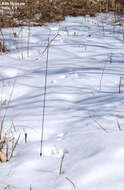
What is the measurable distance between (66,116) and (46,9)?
4827 millimetres

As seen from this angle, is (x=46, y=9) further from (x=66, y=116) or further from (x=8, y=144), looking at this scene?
(x=8, y=144)

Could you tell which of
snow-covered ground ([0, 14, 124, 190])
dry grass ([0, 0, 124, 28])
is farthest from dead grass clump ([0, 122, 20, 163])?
dry grass ([0, 0, 124, 28])

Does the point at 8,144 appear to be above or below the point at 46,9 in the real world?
below

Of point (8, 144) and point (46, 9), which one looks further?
point (46, 9)

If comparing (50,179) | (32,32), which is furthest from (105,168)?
(32,32)

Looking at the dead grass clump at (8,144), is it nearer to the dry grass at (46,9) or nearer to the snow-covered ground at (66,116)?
the snow-covered ground at (66,116)

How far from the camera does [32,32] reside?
14.3 ft

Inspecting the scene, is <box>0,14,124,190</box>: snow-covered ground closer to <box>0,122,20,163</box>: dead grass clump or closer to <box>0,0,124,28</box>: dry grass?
<box>0,122,20,163</box>: dead grass clump

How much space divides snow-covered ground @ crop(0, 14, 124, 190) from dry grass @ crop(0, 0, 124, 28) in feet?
6.32

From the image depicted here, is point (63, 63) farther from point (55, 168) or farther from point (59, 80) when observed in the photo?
point (55, 168)

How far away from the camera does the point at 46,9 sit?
608 cm

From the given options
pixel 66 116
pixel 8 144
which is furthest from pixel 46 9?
pixel 8 144

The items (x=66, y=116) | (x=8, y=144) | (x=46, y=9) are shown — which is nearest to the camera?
(x=8, y=144)

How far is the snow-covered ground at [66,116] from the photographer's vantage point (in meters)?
1.12
